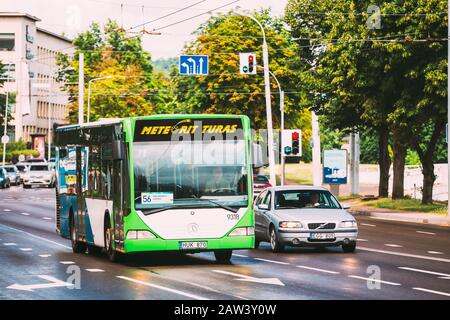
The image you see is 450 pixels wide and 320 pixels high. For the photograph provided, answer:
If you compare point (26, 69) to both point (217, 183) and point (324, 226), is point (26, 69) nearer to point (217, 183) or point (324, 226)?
point (324, 226)

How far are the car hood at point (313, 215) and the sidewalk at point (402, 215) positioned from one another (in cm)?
1558

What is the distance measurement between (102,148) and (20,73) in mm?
→ 125054

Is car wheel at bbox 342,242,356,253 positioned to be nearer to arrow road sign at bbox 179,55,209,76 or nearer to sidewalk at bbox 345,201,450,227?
sidewalk at bbox 345,201,450,227

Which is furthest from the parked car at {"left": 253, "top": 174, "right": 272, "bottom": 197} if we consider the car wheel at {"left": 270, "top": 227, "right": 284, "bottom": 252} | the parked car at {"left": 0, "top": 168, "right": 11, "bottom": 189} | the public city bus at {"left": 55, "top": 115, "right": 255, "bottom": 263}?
the public city bus at {"left": 55, "top": 115, "right": 255, "bottom": 263}

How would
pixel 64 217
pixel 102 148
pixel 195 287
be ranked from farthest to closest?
pixel 64 217 → pixel 102 148 → pixel 195 287

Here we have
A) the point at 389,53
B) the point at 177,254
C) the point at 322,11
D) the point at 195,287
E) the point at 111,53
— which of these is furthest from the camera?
the point at 111,53

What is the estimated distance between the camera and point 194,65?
62.4 m

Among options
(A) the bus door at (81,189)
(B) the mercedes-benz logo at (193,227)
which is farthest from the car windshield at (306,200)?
(B) the mercedes-benz logo at (193,227)

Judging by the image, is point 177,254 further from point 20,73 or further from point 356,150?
point 20,73

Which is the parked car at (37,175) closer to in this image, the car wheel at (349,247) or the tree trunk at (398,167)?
the tree trunk at (398,167)

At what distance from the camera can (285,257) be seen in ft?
82.4

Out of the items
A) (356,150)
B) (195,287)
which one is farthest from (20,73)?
(195,287)

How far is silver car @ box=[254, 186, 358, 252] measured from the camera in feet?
84.3
